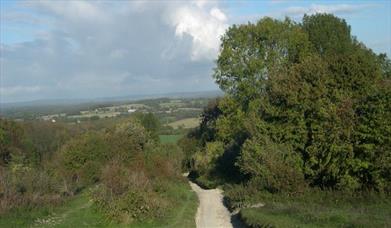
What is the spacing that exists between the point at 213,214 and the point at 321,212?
11.4 meters

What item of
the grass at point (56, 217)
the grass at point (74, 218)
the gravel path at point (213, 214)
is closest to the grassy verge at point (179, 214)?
the grass at point (74, 218)

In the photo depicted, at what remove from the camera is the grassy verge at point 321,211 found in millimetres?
22016

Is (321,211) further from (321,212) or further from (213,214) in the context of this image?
(213,214)

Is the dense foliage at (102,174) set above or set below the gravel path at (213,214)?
above

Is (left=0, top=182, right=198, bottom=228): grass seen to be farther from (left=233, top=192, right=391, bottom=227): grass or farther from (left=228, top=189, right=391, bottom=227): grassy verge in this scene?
(left=233, top=192, right=391, bottom=227): grass

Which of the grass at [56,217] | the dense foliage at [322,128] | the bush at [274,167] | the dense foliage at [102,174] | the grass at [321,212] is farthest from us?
the bush at [274,167]

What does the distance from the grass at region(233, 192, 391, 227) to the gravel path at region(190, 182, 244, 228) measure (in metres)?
1.21

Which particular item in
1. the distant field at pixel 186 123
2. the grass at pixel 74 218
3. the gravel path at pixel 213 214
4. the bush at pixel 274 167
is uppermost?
the bush at pixel 274 167

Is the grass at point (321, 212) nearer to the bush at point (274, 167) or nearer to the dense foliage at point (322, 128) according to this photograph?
the bush at point (274, 167)

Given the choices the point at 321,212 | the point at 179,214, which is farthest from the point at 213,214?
the point at 321,212

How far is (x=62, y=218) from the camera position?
29203mm

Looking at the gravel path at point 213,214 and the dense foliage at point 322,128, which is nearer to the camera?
the gravel path at point 213,214

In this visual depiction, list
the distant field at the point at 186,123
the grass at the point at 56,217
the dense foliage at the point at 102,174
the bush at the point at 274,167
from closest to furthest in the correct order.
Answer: the grass at the point at 56,217 → the dense foliage at the point at 102,174 → the bush at the point at 274,167 → the distant field at the point at 186,123

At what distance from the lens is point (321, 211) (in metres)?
25.4
